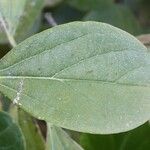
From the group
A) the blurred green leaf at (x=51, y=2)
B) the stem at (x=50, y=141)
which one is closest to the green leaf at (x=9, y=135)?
the stem at (x=50, y=141)

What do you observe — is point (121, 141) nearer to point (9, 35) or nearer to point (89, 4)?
point (9, 35)

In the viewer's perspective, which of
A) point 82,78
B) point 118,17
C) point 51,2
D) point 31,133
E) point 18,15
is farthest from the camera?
point 118,17

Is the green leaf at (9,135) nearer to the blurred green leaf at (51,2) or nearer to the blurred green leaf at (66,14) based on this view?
the blurred green leaf at (51,2)

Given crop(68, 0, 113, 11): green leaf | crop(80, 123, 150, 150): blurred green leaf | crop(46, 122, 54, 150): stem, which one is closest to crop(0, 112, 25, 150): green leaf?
crop(46, 122, 54, 150): stem

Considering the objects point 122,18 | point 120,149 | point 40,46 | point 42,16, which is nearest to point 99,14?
point 122,18

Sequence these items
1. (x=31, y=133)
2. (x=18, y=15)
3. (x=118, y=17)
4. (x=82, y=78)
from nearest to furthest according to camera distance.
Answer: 1. (x=82, y=78)
2. (x=31, y=133)
3. (x=18, y=15)
4. (x=118, y=17)

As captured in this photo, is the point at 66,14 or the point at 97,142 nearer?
the point at 97,142

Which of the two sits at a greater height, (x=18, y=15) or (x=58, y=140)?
(x=18, y=15)

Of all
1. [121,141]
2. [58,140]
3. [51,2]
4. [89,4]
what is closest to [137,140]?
[121,141]

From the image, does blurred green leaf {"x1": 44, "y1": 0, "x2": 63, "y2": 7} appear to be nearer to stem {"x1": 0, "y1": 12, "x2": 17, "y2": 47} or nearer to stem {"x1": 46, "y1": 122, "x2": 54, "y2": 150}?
stem {"x1": 0, "y1": 12, "x2": 17, "y2": 47}
